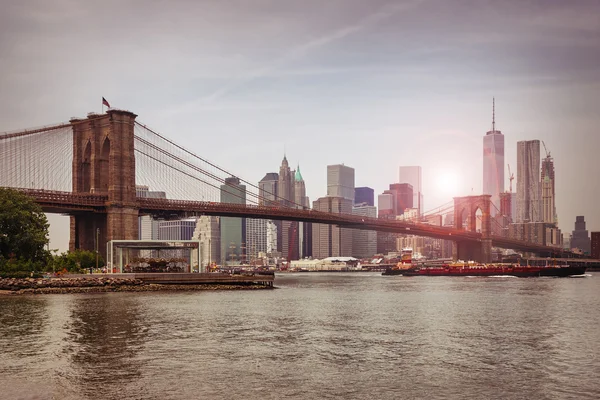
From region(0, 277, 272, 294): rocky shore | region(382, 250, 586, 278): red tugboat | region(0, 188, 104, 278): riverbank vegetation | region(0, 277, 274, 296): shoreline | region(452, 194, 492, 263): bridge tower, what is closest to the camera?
region(0, 277, 274, 296): shoreline

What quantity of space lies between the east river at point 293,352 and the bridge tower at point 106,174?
130 ft

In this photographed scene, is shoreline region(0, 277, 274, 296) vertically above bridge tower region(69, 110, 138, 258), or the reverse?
bridge tower region(69, 110, 138, 258)

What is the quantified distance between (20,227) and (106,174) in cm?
2033

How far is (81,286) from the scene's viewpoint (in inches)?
2697

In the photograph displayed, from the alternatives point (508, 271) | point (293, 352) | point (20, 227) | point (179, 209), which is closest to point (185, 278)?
point (20, 227)

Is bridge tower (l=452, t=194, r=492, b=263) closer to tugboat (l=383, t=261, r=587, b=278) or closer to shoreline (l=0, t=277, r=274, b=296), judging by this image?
tugboat (l=383, t=261, r=587, b=278)

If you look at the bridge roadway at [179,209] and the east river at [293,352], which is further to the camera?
the bridge roadway at [179,209]

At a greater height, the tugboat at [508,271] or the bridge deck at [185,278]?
the bridge deck at [185,278]

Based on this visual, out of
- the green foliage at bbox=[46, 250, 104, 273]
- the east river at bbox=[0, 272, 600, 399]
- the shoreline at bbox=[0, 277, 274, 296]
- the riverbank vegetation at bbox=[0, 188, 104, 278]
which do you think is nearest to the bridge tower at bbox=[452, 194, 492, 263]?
the shoreline at bbox=[0, 277, 274, 296]

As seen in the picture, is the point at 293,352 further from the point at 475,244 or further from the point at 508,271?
the point at 475,244

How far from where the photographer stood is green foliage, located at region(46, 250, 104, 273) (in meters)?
81.2

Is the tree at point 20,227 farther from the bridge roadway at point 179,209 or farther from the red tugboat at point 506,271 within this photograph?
the red tugboat at point 506,271

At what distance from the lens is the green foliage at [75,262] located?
81.2m

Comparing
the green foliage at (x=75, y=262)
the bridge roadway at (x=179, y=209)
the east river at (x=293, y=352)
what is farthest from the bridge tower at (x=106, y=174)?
the east river at (x=293, y=352)
